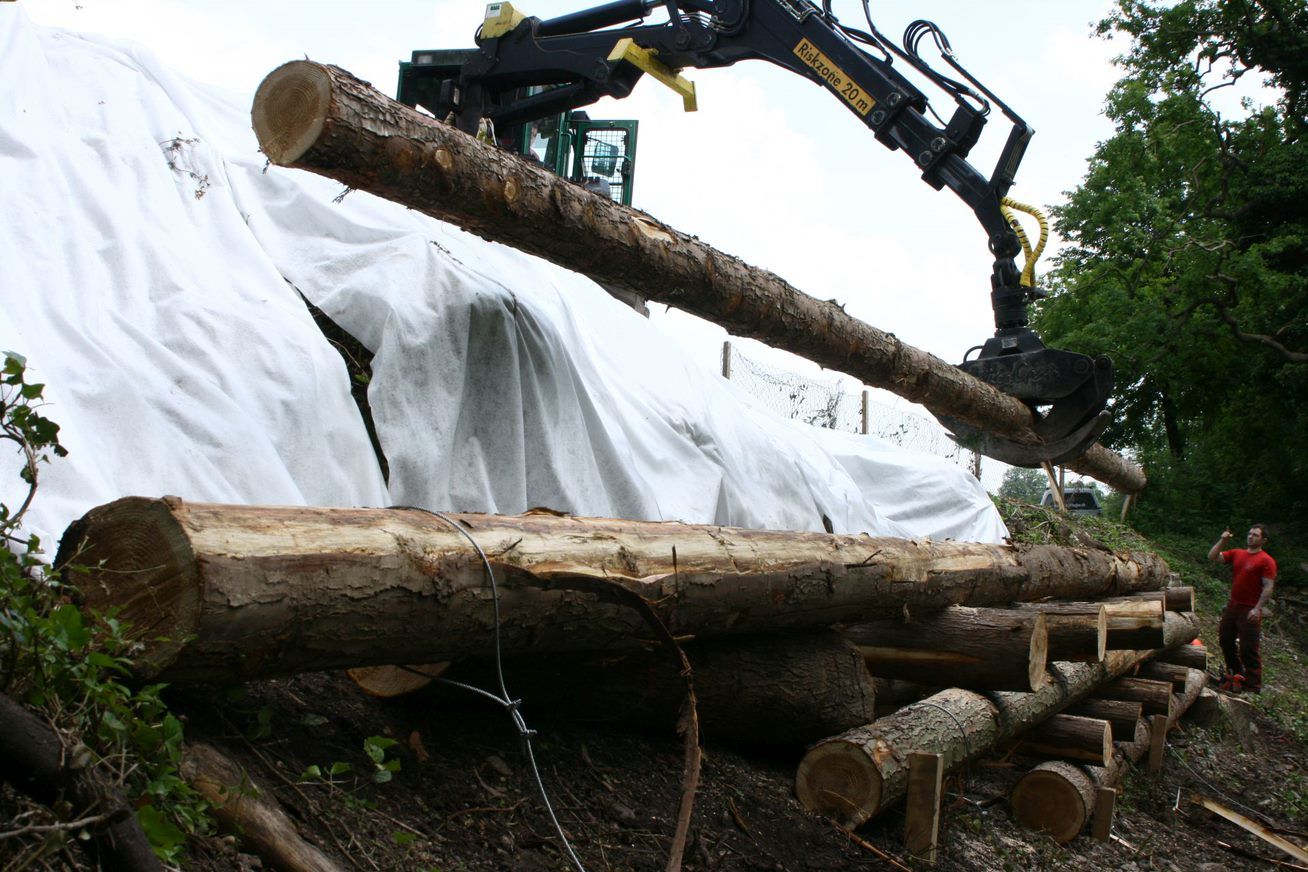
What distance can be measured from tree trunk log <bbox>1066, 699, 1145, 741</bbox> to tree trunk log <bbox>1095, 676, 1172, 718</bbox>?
51cm

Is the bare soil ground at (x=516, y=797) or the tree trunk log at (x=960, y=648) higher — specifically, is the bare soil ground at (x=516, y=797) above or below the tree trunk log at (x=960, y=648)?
below

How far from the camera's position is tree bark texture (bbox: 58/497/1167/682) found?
237 centimetres

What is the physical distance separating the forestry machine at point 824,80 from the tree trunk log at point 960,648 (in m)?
3.45

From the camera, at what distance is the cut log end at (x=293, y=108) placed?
4.09 metres

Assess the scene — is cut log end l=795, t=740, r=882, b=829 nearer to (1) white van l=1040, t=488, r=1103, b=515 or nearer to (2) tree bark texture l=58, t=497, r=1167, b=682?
(2) tree bark texture l=58, t=497, r=1167, b=682

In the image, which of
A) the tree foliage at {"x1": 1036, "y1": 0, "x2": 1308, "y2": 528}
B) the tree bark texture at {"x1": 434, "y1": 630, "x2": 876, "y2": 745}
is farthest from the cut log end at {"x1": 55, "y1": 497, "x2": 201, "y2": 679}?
the tree foliage at {"x1": 1036, "y1": 0, "x2": 1308, "y2": 528}

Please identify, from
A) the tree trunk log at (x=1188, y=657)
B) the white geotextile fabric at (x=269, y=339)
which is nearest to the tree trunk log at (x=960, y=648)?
the white geotextile fabric at (x=269, y=339)

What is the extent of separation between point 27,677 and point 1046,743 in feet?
17.4

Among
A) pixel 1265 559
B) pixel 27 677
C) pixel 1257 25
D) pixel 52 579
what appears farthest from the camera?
pixel 1257 25

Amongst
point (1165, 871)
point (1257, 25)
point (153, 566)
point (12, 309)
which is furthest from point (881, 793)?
point (1257, 25)

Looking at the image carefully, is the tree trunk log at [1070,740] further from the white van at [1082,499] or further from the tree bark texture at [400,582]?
the white van at [1082,499]

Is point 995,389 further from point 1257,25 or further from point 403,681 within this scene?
point 1257,25

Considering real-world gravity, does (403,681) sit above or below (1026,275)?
below

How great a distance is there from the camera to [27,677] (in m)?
2.01
